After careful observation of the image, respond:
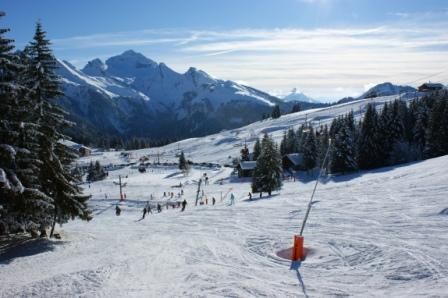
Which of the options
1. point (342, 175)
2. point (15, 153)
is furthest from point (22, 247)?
point (342, 175)

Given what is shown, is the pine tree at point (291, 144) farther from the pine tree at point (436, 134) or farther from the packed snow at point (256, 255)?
the packed snow at point (256, 255)

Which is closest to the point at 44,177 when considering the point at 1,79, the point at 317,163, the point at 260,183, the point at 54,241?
the point at 54,241

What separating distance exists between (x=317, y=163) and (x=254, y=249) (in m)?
65.8

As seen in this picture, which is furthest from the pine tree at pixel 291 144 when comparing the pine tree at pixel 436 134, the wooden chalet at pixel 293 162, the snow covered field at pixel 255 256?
the snow covered field at pixel 255 256

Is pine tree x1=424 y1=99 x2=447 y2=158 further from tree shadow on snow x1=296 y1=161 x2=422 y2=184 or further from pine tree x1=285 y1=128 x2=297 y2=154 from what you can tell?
pine tree x1=285 y1=128 x2=297 y2=154

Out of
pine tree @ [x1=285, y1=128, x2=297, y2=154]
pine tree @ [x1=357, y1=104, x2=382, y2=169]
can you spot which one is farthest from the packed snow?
pine tree @ [x1=285, y1=128, x2=297, y2=154]

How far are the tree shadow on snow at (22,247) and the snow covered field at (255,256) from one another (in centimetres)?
7

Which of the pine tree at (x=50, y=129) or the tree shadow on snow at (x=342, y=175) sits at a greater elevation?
the pine tree at (x=50, y=129)

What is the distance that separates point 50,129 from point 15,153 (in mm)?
5088

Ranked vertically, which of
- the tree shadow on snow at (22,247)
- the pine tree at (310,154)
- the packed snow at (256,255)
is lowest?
the packed snow at (256,255)

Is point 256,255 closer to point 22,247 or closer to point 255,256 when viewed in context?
point 255,256

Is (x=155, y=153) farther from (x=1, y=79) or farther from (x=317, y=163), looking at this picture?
(x=1, y=79)

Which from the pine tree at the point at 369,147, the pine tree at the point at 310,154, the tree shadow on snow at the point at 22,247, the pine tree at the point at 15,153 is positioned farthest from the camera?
the pine tree at the point at 310,154

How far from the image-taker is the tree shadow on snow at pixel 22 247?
20.0 meters
